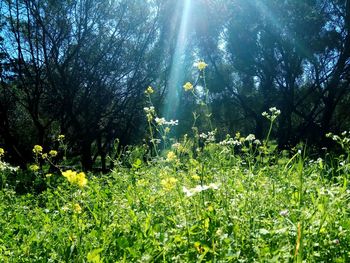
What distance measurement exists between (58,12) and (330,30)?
12.7 metres

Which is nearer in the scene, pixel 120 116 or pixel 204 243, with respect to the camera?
pixel 204 243

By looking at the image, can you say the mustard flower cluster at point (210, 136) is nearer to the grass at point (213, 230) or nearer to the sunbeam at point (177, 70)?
the grass at point (213, 230)

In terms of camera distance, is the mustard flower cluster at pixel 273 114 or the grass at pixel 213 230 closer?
the grass at pixel 213 230

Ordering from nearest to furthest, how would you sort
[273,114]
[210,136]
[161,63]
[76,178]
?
[76,178], [273,114], [210,136], [161,63]

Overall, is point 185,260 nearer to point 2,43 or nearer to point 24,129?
point 2,43

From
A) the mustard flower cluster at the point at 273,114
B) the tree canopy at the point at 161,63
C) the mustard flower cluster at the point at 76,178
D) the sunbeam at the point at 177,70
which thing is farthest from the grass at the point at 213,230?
the sunbeam at the point at 177,70

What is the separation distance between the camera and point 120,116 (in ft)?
65.5

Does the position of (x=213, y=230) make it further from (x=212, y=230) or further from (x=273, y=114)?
(x=273, y=114)

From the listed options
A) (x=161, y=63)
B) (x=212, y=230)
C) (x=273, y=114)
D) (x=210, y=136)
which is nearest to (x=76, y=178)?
(x=212, y=230)

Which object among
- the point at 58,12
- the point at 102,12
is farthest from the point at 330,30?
the point at 58,12

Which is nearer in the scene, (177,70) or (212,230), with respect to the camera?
(212,230)

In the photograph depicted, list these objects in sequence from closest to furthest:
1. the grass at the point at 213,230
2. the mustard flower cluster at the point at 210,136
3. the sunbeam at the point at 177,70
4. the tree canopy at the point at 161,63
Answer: the grass at the point at 213,230 → the mustard flower cluster at the point at 210,136 → the tree canopy at the point at 161,63 → the sunbeam at the point at 177,70

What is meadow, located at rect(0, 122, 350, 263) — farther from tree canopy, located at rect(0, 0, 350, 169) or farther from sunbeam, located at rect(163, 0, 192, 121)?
sunbeam, located at rect(163, 0, 192, 121)

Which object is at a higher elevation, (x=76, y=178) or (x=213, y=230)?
Answer: (x=76, y=178)
